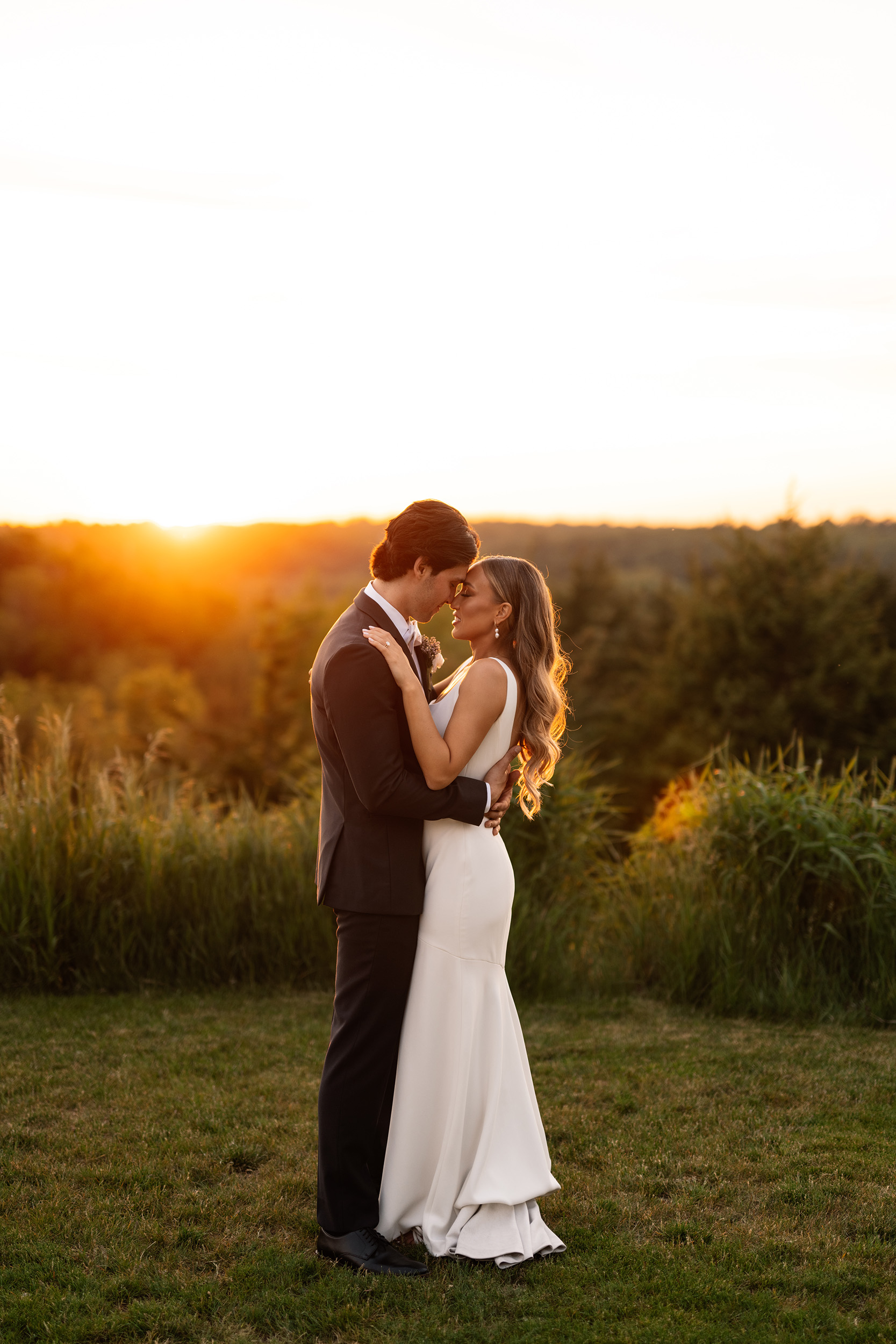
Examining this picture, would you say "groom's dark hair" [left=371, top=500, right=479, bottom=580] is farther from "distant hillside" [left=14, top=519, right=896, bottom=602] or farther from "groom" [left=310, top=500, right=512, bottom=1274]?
"distant hillside" [left=14, top=519, right=896, bottom=602]

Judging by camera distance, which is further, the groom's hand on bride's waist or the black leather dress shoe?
the groom's hand on bride's waist

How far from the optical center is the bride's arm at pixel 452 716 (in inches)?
131

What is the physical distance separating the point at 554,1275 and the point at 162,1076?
7.92 ft

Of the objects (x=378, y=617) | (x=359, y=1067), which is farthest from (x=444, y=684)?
(x=359, y=1067)

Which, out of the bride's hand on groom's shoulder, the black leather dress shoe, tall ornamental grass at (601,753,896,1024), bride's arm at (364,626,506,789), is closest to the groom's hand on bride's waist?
bride's arm at (364,626,506,789)

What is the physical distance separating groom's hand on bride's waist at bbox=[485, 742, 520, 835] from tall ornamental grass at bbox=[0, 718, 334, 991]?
11.3 ft

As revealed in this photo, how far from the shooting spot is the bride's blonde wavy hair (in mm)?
3650

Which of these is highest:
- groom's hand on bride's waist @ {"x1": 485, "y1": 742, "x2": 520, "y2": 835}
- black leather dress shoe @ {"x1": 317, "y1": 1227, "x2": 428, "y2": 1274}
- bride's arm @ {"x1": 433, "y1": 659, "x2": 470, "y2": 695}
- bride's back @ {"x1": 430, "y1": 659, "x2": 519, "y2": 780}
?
bride's arm @ {"x1": 433, "y1": 659, "x2": 470, "y2": 695}

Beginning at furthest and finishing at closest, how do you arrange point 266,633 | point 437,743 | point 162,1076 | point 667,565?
point 667,565 < point 266,633 < point 162,1076 < point 437,743

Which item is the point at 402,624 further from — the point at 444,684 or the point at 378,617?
the point at 444,684

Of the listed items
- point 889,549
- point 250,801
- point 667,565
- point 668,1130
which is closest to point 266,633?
point 889,549

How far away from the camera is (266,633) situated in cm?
4625

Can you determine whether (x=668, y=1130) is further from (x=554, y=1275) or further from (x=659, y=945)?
(x=659, y=945)

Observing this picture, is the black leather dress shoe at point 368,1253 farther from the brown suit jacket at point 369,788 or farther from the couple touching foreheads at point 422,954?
the brown suit jacket at point 369,788
